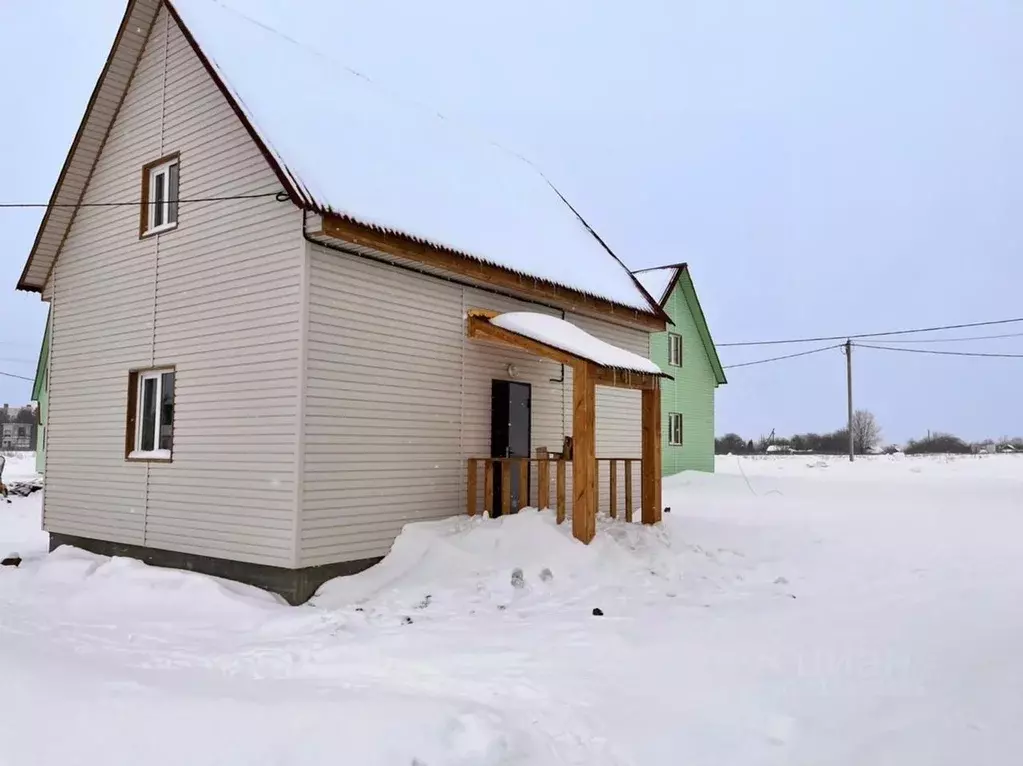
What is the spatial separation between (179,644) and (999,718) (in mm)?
6396

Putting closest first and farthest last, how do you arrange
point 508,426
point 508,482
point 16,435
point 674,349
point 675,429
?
point 508,482, point 508,426, point 675,429, point 674,349, point 16,435

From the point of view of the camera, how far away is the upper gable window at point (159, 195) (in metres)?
10.7

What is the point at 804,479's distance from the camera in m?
26.8

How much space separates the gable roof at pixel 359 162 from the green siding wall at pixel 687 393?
11087 millimetres

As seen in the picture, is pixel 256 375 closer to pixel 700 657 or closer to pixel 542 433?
pixel 542 433

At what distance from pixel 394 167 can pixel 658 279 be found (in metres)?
16.3

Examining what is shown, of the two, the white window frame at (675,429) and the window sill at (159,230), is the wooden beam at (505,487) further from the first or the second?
the white window frame at (675,429)

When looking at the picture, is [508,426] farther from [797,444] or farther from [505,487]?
[797,444]

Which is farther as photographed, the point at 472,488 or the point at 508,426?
the point at 508,426

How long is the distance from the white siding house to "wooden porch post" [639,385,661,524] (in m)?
1.44

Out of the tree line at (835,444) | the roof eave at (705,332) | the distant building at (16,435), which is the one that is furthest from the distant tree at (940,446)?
the distant building at (16,435)

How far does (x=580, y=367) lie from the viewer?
996 cm

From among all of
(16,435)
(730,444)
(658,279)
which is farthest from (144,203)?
(16,435)

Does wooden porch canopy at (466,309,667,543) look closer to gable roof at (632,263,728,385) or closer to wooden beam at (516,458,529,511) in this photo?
wooden beam at (516,458,529,511)
